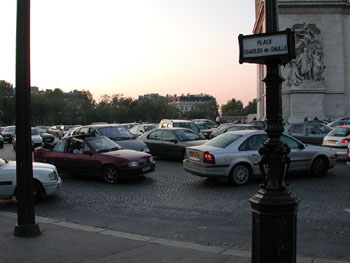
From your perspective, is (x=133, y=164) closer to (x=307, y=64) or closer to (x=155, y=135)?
(x=155, y=135)

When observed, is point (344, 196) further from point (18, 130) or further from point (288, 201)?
point (18, 130)

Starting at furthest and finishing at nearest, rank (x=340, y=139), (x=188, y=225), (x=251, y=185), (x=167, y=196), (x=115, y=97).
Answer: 1. (x=115, y=97)
2. (x=340, y=139)
3. (x=251, y=185)
4. (x=167, y=196)
5. (x=188, y=225)

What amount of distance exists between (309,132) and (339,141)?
3.92m

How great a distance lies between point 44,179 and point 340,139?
11.3 metres

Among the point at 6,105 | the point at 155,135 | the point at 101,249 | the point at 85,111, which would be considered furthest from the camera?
the point at 85,111

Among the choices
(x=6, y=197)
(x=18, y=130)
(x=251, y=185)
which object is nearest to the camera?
(x=18, y=130)

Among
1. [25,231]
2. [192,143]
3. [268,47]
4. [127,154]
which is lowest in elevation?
[25,231]

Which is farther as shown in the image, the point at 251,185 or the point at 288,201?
the point at 251,185

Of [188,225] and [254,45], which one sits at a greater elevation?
[254,45]

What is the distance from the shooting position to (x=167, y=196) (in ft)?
31.4

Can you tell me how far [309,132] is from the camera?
19.3 m

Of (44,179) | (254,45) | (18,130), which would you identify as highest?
(254,45)

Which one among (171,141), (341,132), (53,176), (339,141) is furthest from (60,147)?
(341,132)

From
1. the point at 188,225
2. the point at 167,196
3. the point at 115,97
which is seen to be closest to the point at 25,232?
the point at 188,225
